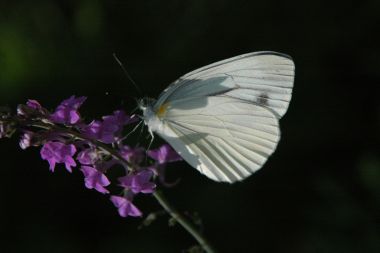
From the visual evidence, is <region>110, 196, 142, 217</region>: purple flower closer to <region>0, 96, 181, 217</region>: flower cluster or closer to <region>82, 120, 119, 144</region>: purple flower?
<region>0, 96, 181, 217</region>: flower cluster

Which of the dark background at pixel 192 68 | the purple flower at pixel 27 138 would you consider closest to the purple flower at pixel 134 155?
the purple flower at pixel 27 138

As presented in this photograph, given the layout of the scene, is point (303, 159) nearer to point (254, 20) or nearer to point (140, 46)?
point (254, 20)

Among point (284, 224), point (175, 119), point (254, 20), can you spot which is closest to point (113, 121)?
point (175, 119)

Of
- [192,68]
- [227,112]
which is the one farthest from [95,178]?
[192,68]

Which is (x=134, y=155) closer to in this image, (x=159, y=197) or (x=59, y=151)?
(x=159, y=197)

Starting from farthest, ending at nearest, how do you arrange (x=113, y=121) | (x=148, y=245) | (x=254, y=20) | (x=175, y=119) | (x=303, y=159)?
(x=254, y=20) < (x=303, y=159) < (x=148, y=245) < (x=175, y=119) < (x=113, y=121)

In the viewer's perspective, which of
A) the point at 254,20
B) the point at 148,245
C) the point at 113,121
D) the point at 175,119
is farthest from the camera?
the point at 254,20

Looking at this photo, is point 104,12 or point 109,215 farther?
point 104,12
